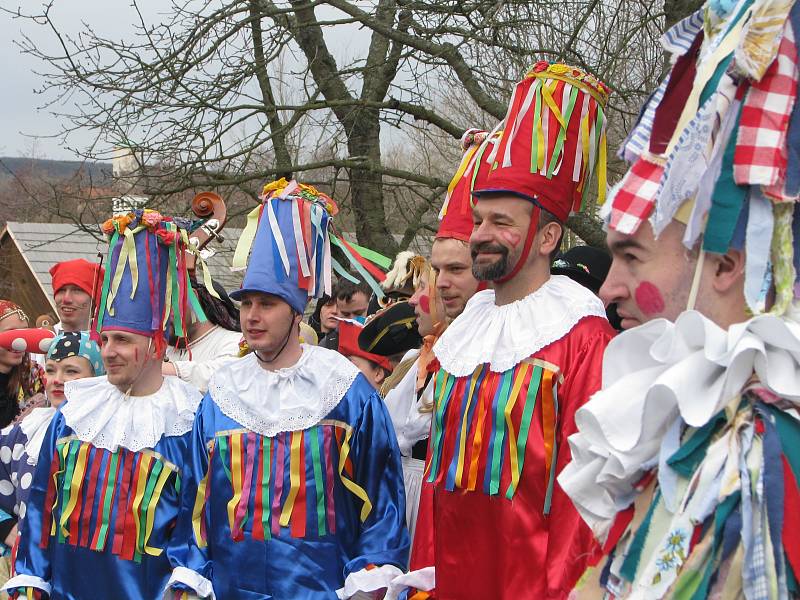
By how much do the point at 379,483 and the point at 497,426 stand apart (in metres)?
0.99

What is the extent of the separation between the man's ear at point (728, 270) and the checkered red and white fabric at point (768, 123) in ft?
0.51

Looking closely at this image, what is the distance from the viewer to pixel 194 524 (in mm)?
4258

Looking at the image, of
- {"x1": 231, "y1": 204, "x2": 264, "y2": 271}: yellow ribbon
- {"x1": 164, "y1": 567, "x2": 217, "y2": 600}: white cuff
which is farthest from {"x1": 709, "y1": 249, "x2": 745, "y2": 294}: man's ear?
{"x1": 231, "y1": 204, "x2": 264, "y2": 271}: yellow ribbon

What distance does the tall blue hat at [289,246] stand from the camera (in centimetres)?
447

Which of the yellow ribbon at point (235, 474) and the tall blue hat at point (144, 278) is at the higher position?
the tall blue hat at point (144, 278)

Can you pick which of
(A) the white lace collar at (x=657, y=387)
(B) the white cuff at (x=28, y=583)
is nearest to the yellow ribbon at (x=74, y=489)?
(B) the white cuff at (x=28, y=583)

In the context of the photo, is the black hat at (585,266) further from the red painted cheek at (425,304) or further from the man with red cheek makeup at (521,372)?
the man with red cheek makeup at (521,372)

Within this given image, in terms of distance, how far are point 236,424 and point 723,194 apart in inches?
107

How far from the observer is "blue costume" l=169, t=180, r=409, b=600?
4.12 meters

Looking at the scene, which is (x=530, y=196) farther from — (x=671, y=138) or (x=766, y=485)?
(x=766, y=485)

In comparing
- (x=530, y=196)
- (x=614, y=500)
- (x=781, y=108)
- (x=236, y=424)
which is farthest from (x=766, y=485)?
(x=236, y=424)

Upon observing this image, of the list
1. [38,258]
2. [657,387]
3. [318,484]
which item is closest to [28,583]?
[318,484]

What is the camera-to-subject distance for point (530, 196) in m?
3.66

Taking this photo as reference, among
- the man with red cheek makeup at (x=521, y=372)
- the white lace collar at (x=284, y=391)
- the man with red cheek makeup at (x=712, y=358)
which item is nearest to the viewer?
the man with red cheek makeup at (x=712, y=358)
